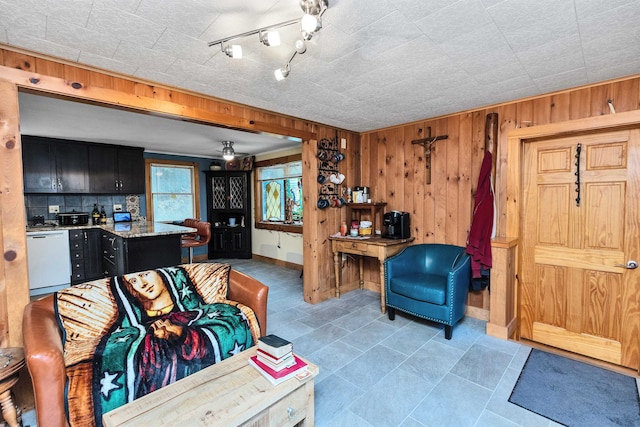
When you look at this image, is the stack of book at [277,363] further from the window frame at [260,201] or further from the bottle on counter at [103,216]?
the bottle on counter at [103,216]

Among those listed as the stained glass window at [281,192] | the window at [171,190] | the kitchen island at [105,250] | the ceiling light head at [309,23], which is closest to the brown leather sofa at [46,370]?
the kitchen island at [105,250]

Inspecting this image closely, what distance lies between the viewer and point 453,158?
3441 mm

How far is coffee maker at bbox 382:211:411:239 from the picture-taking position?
370cm

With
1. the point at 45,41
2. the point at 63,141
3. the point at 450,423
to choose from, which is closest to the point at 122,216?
the point at 63,141

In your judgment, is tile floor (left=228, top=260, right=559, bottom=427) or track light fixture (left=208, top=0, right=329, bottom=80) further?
tile floor (left=228, top=260, right=559, bottom=427)

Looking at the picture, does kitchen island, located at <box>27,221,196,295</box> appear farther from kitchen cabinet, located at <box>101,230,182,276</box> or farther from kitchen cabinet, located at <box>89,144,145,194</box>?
kitchen cabinet, located at <box>89,144,145,194</box>

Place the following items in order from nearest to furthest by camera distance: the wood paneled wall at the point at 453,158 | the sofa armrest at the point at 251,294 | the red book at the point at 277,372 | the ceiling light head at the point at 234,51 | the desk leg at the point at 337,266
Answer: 1. the red book at the point at 277,372
2. the ceiling light head at the point at 234,51
3. the sofa armrest at the point at 251,294
4. the wood paneled wall at the point at 453,158
5. the desk leg at the point at 337,266

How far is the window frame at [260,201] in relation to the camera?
5.51 meters

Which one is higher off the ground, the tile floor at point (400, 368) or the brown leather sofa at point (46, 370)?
the brown leather sofa at point (46, 370)

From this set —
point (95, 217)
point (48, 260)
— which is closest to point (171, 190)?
point (95, 217)

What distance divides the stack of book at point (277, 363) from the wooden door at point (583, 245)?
103 inches

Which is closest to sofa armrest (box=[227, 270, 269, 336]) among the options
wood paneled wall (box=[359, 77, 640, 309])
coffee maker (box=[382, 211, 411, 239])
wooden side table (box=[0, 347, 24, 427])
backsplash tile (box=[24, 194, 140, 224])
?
wooden side table (box=[0, 347, 24, 427])

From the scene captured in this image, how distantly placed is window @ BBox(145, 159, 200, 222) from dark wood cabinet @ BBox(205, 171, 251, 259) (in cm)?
33

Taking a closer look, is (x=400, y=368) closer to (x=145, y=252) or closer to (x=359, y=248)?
(x=359, y=248)
